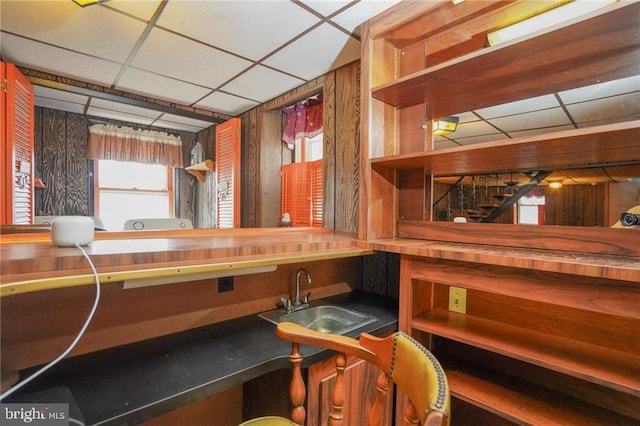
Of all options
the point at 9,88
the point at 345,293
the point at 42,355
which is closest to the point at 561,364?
the point at 345,293

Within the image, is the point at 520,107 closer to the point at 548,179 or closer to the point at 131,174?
the point at 548,179

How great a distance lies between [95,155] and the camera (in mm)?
3250

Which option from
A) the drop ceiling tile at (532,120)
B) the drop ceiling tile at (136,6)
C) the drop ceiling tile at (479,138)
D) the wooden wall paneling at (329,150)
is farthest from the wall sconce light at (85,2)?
the drop ceiling tile at (532,120)

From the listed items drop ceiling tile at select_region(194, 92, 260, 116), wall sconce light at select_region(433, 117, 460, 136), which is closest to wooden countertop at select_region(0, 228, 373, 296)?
wall sconce light at select_region(433, 117, 460, 136)

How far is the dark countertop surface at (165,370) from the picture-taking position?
0.82m

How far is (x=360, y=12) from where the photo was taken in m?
1.43

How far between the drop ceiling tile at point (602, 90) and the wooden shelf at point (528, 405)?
122 centimetres

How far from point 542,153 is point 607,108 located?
272 mm

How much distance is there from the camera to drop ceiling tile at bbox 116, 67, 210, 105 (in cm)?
214

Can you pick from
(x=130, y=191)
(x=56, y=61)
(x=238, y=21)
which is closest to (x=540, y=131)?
(x=238, y=21)

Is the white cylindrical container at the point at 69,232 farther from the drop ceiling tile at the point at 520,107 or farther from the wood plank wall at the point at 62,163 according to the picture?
the wood plank wall at the point at 62,163

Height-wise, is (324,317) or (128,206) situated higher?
(128,206)

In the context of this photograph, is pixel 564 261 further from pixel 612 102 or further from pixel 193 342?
pixel 193 342

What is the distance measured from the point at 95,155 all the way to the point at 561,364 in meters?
4.08
